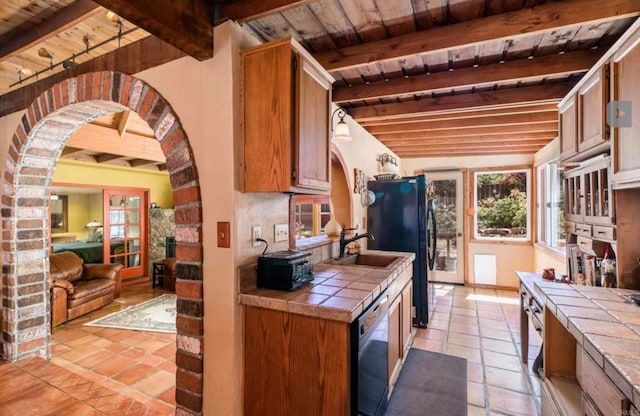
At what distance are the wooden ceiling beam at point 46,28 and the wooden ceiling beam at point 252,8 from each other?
28.0 inches

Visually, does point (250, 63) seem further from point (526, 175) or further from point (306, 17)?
point (526, 175)

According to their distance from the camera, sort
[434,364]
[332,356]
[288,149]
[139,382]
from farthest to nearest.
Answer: [434,364] → [139,382] → [288,149] → [332,356]

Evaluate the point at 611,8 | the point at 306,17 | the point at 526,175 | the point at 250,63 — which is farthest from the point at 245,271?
the point at 526,175

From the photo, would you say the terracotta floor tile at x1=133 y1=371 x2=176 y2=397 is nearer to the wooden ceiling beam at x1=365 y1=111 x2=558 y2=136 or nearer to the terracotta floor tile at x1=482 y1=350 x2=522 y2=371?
the terracotta floor tile at x1=482 y1=350 x2=522 y2=371

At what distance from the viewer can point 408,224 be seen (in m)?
3.67

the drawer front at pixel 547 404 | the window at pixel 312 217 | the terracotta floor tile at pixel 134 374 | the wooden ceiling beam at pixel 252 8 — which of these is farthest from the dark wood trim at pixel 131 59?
the window at pixel 312 217

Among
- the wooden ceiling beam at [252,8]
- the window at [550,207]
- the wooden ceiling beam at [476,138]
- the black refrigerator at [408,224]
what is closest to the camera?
the wooden ceiling beam at [252,8]

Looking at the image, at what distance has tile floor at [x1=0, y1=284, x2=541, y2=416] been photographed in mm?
1964

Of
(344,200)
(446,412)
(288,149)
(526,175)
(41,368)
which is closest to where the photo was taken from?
(288,149)

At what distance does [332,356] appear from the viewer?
1.42 metres

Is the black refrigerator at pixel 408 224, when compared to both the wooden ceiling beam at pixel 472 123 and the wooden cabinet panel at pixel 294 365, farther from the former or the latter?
the wooden cabinet panel at pixel 294 365

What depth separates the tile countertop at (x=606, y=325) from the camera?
979 mm

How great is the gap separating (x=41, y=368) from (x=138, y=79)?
91.4 inches

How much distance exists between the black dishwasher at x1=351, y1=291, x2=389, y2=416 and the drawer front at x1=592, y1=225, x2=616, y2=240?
135 centimetres
